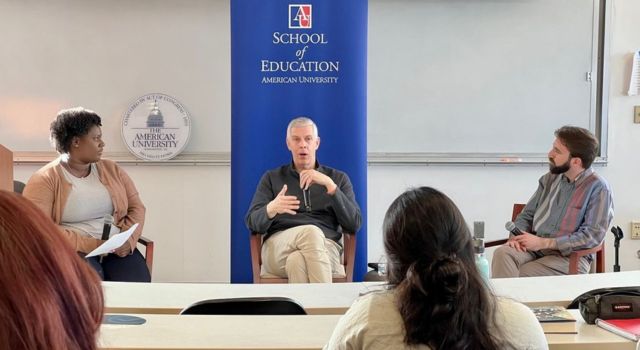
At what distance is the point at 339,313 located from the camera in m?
2.18

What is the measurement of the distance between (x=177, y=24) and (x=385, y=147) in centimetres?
182

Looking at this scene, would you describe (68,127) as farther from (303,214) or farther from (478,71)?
(478,71)

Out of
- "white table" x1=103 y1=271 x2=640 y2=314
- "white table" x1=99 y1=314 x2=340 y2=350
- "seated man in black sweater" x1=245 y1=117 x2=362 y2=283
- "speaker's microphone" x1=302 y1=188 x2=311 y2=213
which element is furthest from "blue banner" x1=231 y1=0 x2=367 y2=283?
"white table" x1=99 y1=314 x2=340 y2=350

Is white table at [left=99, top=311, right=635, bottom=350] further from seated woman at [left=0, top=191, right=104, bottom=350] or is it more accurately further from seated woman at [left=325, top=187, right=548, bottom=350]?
seated woman at [left=0, top=191, right=104, bottom=350]

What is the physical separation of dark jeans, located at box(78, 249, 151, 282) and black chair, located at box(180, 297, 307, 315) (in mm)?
1704

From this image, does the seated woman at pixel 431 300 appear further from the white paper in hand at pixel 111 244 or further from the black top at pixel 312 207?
the black top at pixel 312 207

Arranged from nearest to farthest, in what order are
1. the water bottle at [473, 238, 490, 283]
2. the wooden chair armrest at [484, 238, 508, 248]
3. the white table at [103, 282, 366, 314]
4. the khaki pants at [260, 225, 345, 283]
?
the water bottle at [473, 238, 490, 283] → the white table at [103, 282, 366, 314] → the khaki pants at [260, 225, 345, 283] → the wooden chair armrest at [484, 238, 508, 248]

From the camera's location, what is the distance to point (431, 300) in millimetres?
1384

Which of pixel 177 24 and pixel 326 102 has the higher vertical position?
pixel 177 24

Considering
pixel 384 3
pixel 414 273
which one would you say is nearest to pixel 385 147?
pixel 384 3

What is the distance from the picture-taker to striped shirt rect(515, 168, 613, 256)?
3.60 m

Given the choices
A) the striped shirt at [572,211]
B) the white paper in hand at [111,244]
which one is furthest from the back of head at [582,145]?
the white paper in hand at [111,244]

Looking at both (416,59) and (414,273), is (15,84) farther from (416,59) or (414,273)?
(414,273)

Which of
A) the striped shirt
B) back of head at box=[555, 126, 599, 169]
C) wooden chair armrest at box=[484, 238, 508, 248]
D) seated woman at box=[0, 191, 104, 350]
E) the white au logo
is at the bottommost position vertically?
wooden chair armrest at box=[484, 238, 508, 248]
